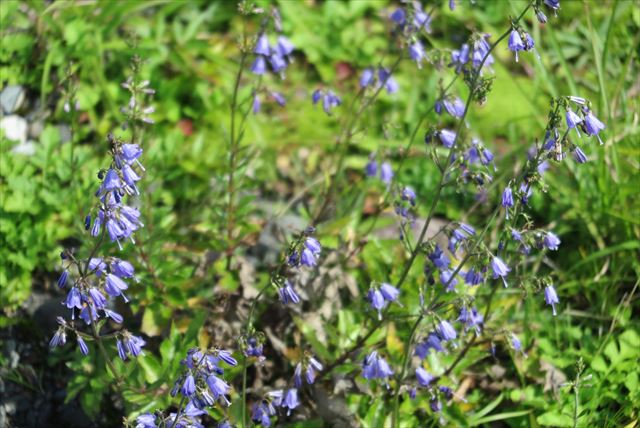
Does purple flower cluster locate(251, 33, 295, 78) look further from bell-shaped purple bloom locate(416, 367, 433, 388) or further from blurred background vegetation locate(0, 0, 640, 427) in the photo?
bell-shaped purple bloom locate(416, 367, 433, 388)

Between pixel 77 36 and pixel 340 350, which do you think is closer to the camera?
pixel 340 350

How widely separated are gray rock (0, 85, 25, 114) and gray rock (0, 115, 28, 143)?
6cm

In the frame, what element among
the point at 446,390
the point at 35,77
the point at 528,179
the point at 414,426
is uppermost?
the point at 528,179

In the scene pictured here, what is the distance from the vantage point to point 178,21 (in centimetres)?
655

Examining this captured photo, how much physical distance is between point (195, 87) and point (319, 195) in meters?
1.63

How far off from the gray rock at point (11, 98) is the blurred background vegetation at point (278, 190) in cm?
1

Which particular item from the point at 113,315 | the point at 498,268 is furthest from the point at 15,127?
the point at 498,268

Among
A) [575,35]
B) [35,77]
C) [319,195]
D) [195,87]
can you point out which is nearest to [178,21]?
[195,87]

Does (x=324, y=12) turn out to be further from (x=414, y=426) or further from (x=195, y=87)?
(x=414, y=426)

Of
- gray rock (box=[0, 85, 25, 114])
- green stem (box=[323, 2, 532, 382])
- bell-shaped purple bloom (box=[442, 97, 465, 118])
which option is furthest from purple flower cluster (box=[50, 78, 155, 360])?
gray rock (box=[0, 85, 25, 114])

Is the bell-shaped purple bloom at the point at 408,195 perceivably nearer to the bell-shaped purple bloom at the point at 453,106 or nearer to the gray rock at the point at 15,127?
the bell-shaped purple bloom at the point at 453,106

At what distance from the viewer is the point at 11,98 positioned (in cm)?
554

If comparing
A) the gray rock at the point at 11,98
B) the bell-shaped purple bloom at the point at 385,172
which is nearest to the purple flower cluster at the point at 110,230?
the bell-shaped purple bloom at the point at 385,172

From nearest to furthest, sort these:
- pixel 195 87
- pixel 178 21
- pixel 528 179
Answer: pixel 528 179
pixel 195 87
pixel 178 21
